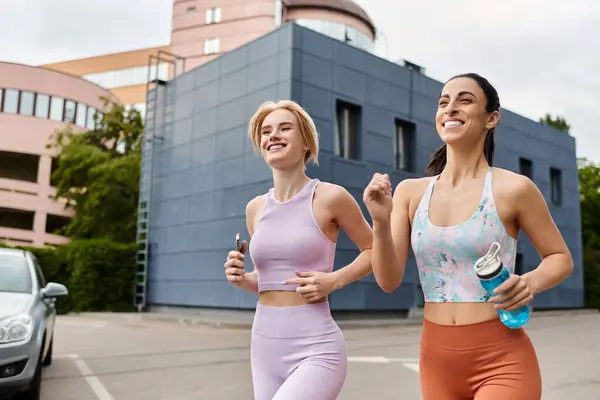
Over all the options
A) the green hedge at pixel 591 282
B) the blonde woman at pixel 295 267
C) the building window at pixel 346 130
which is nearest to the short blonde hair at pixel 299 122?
the blonde woman at pixel 295 267

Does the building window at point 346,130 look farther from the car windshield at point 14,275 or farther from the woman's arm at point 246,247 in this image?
the woman's arm at point 246,247

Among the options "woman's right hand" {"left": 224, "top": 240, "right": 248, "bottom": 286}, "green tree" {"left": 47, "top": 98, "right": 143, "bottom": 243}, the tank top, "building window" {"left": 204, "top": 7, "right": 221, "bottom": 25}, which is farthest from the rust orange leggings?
"building window" {"left": 204, "top": 7, "right": 221, "bottom": 25}

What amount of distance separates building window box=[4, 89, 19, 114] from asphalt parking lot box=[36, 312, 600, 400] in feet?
112

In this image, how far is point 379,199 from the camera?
2.18m

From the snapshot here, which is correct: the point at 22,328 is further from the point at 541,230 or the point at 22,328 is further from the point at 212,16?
the point at 212,16

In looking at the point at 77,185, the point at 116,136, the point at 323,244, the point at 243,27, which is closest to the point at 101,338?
the point at 323,244

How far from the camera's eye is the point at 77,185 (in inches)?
1401

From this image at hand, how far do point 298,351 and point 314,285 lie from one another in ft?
0.93

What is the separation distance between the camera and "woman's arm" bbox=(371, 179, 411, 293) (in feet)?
7.37

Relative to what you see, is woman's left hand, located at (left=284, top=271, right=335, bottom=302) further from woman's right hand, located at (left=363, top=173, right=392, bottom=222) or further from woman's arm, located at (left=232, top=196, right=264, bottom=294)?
woman's right hand, located at (left=363, top=173, right=392, bottom=222)

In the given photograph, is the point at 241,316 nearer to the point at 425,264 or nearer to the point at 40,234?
the point at 425,264


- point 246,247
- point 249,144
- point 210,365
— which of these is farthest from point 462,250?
point 249,144

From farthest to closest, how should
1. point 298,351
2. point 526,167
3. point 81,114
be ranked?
1. point 81,114
2. point 526,167
3. point 298,351

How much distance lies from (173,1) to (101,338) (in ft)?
153
